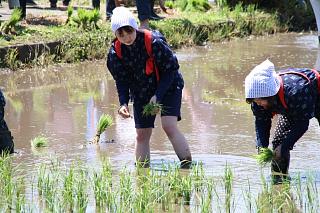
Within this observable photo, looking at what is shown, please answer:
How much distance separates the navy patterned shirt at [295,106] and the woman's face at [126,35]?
0.93 m

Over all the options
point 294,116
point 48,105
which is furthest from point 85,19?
point 294,116

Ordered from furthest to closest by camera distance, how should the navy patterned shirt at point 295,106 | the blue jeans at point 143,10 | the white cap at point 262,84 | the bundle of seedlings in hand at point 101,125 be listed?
1. the blue jeans at point 143,10
2. the bundle of seedlings in hand at point 101,125
3. the navy patterned shirt at point 295,106
4. the white cap at point 262,84

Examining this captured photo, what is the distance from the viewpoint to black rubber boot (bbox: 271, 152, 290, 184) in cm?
601

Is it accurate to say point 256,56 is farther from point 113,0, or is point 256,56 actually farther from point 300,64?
point 113,0

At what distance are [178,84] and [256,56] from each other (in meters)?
6.45

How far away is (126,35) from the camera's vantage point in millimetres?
6113

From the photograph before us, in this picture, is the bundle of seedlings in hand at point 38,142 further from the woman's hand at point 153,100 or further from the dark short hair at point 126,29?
the dark short hair at point 126,29

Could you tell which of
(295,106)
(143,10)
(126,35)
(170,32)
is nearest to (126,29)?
(126,35)

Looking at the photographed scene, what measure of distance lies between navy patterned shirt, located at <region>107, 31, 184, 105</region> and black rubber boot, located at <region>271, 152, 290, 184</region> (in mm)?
887

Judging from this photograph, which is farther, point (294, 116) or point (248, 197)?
point (294, 116)

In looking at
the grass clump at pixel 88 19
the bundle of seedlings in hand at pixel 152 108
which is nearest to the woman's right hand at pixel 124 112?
the bundle of seedlings in hand at pixel 152 108

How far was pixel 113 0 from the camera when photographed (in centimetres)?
1370

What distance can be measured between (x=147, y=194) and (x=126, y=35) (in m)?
1.31

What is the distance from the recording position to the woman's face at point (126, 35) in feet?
20.0
